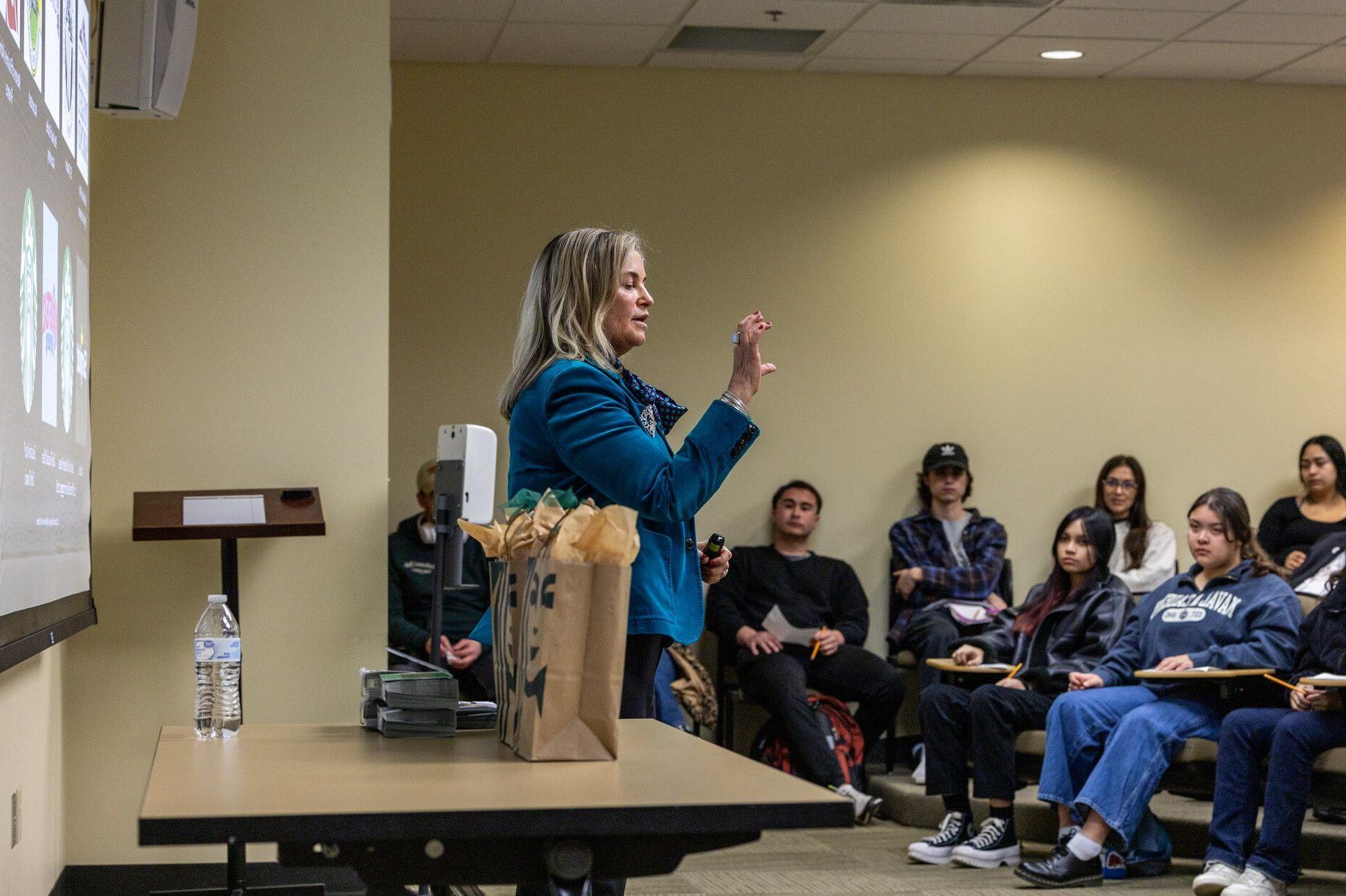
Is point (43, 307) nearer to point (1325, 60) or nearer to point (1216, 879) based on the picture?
point (1216, 879)

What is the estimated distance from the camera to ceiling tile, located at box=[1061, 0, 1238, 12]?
5922 millimetres

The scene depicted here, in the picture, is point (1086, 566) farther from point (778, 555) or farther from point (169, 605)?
point (169, 605)

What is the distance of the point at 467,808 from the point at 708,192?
221 inches

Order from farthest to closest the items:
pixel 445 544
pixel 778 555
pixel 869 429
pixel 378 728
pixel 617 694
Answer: pixel 869 429 → pixel 778 555 → pixel 445 544 → pixel 378 728 → pixel 617 694

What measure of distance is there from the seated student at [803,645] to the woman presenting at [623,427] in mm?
3570

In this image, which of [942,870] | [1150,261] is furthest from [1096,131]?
A: [942,870]

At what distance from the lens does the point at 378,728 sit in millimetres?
2018

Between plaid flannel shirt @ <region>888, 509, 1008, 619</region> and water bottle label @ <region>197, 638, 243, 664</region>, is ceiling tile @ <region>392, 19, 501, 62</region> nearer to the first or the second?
plaid flannel shirt @ <region>888, 509, 1008, 619</region>

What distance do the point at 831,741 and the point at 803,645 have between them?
1.42 feet

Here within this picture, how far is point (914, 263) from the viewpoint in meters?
6.97

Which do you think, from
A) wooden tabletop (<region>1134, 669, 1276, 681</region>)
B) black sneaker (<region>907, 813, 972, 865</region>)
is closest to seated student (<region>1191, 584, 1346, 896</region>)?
wooden tabletop (<region>1134, 669, 1276, 681</region>)

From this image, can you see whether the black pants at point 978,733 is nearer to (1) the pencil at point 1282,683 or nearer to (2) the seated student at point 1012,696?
(2) the seated student at point 1012,696

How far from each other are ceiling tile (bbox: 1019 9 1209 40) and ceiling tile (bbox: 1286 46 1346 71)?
80 cm

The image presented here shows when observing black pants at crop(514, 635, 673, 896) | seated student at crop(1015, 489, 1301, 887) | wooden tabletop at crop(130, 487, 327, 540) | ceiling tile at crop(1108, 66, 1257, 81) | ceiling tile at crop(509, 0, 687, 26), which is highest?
ceiling tile at crop(1108, 66, 1257, 81)
